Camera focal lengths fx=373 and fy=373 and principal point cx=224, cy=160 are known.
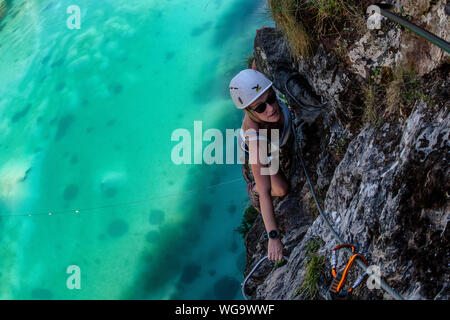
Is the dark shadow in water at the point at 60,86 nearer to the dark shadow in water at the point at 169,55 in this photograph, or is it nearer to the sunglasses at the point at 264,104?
the dark shadow in water at the point at 169,55

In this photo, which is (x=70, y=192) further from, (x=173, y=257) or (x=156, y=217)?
(x=173, y=257)

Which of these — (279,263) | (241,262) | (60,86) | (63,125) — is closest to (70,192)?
(63,125)

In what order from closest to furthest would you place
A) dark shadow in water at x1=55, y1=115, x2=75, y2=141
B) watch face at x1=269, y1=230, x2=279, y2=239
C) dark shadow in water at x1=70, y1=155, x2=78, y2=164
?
1. watch face at x1=269, y1=230, x2=279, y2=239
2. dark shadow in water at x1=70, y1=155, x2=78, y2=164
3. dark shadow in water at x1=55, y1=115, x2=75, y2=141

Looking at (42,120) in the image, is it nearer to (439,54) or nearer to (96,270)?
(96,270)

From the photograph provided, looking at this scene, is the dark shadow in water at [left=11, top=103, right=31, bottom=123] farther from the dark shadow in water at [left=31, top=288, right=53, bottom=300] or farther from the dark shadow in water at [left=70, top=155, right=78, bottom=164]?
the dark shadow in water at [left=31, top=288, right=53, bottom=300]

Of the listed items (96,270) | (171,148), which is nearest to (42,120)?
(171,148)

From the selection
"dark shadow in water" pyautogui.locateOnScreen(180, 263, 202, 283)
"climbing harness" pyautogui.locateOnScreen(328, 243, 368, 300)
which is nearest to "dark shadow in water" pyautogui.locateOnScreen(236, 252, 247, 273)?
"dark shadow in water" pyautogui.locateOnScreen(180, 263, 202, 283)
